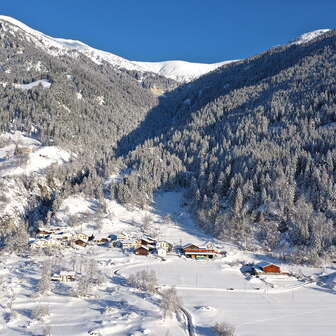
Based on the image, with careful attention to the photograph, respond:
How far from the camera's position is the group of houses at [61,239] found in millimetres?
82219

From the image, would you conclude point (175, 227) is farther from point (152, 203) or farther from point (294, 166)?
point (294, 166)

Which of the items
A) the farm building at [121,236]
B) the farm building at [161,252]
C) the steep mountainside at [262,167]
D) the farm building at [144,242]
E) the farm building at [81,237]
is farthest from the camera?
the steep mountainside at [262,167]

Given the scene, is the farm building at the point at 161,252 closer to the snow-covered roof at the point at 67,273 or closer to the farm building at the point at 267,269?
the farm building at the point at 267,269

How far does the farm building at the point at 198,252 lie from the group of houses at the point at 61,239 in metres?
18.8

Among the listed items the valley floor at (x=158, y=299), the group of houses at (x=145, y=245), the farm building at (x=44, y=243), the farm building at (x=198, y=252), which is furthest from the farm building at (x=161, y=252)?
the farm building at (x=44, y=243)

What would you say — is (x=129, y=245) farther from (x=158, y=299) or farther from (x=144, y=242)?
(x=158, y=299)

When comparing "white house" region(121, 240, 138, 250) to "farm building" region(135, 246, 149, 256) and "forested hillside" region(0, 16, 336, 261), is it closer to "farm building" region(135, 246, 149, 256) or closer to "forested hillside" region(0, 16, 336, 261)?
"farm building" region(135, 246, 149, 256)

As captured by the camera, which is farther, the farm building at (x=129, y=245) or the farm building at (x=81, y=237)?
the farm building at (x=81, y=237)

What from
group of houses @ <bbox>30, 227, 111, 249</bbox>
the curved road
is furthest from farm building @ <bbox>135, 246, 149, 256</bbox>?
the curved road

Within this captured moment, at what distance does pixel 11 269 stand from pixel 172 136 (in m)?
108

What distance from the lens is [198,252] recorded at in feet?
262

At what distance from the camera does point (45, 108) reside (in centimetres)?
18475

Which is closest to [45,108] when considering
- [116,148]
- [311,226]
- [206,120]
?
[116,148]

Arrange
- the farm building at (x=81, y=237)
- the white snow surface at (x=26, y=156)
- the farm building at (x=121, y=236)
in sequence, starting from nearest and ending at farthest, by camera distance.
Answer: the farm building at (x=81, y=237) < the farm building at (x=121, y=236) < the white snow surface at (x=26, y=156)
